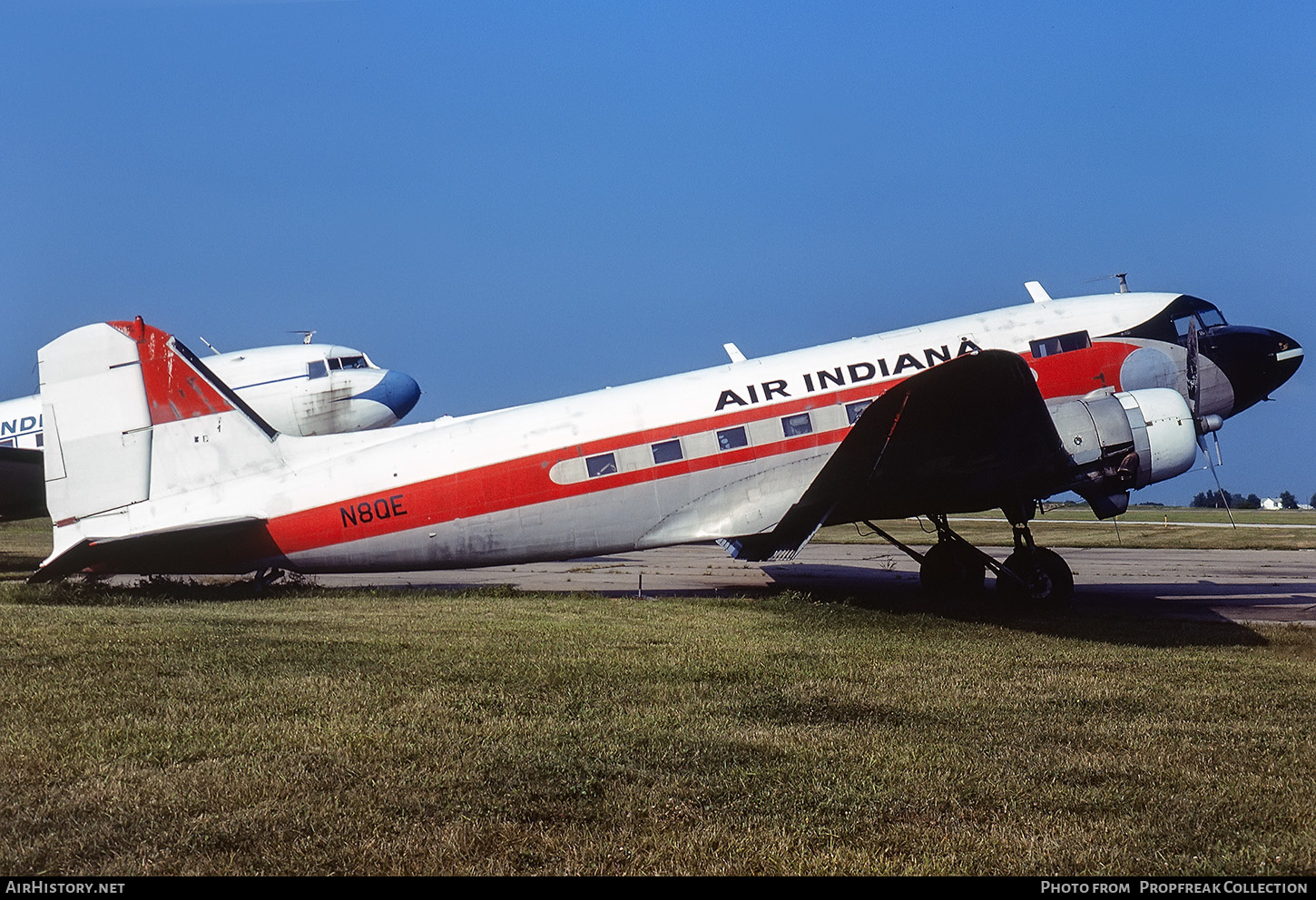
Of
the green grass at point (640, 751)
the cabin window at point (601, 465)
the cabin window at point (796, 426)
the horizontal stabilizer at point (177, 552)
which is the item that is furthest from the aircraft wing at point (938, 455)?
the horizontal stabilizer at point (177, 552)

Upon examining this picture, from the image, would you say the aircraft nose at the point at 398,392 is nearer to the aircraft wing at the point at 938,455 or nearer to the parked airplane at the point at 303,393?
the parked airplane at the point at 303,393

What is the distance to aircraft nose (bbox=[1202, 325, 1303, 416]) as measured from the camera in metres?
14.8

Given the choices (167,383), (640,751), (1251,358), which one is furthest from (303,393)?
(640,751)

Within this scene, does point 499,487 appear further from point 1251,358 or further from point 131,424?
point 1251,358

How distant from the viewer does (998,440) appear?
12703mm

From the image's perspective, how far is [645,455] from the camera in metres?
14.0

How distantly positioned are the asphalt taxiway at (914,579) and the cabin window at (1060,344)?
3709 mm

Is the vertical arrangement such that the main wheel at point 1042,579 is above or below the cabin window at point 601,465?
below

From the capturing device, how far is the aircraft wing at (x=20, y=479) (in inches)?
800

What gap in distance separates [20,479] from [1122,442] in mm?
20583

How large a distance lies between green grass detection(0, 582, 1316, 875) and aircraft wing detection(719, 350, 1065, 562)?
2.45 meters

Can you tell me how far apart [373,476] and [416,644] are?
169 inches

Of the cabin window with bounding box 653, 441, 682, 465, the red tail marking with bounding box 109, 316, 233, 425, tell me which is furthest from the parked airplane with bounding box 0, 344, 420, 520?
the cabin window with bounding box 653, 441, 682, 465

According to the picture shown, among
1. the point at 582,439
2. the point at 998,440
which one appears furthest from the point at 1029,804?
the point at 582,439
